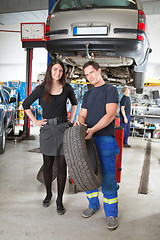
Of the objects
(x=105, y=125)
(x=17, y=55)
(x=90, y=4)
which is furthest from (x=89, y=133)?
(x=17, y=55)

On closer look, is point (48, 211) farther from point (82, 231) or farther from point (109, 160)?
point (109, 160)

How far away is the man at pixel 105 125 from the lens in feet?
6.03

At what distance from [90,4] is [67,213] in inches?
97.0

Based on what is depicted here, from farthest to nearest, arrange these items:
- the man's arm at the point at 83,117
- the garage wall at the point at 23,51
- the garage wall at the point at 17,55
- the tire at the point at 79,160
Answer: the garage wall at the point at 17,55, the garage wall at the point at 23,51, the man's arm at the point at 83,117, the tire at the point at 79,160

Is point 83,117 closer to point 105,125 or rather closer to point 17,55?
point 105,125

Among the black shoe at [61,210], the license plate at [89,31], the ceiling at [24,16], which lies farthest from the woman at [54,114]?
the ceiling at [24,16]

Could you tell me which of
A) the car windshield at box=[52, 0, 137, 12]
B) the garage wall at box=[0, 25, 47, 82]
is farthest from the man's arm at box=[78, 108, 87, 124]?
the garage wall at box=[0, 25, 47, 82]

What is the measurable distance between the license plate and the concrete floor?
1942 millimetres

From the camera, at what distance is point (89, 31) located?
8.55 ft

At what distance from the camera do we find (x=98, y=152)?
1.93 m

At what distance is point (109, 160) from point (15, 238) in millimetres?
980

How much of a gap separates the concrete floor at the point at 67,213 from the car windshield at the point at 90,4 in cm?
231

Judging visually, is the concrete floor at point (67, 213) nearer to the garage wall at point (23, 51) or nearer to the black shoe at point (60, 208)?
the black shoe at point (60, 208)

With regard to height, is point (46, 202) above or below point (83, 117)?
below
